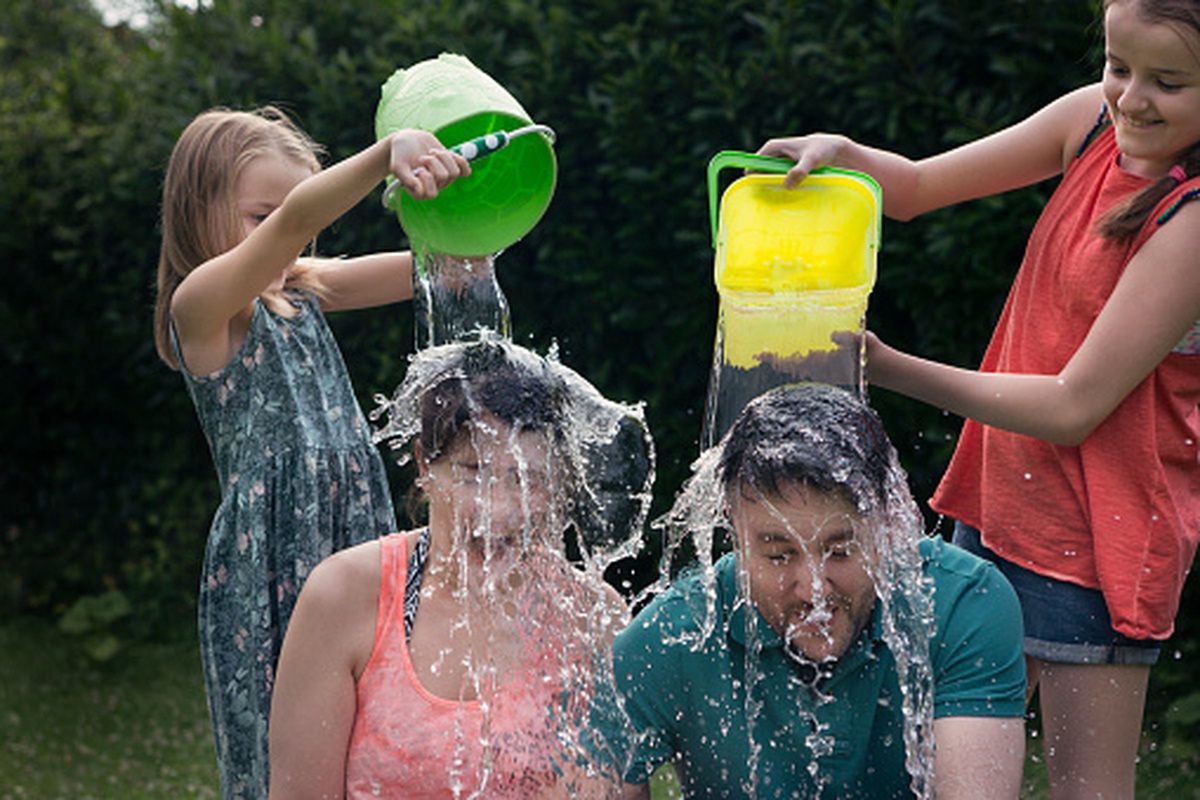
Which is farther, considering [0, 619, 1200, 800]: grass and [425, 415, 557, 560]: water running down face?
[0, 619, 1200, 800]: grass

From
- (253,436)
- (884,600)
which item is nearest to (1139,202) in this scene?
(884,600)

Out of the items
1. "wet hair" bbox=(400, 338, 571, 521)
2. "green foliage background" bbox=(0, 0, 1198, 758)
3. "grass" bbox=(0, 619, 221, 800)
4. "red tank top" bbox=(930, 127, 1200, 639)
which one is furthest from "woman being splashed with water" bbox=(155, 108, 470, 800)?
"grass" bbox=(0, 619, 221, 800)

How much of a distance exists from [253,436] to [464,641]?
0.93m

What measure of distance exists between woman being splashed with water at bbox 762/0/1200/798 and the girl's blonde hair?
3.84ft

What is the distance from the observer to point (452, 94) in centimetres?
296

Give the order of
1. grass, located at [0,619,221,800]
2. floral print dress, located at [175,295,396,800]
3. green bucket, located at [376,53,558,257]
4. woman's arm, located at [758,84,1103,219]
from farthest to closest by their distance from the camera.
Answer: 1. grass, located at [0,619,221,800]
2. floral print dress, located at [175,295,396,800]
3. green bucket, located at [376,53,558,257]
4. woman's arm, located at [758,84,1103,219]

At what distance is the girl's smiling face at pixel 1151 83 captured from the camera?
8.11 ft

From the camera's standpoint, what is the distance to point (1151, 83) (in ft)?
8.27

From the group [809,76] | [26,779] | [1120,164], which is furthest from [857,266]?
[26,779]

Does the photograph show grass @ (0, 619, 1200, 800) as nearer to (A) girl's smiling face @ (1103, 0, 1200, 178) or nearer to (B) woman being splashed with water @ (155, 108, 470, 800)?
(B) woman being splashed with water @ (155, 108, 470, 800)

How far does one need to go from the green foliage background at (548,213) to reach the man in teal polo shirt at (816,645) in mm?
2132

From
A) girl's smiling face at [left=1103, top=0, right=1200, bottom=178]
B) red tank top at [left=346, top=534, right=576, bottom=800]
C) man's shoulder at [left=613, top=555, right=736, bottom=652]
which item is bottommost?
red tank top at [left=346, top=534, right=576, bottom=800]

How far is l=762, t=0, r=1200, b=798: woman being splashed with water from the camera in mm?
2543

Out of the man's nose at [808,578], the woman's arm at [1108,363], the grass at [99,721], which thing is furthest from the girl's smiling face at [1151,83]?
the grass at [99,721]
